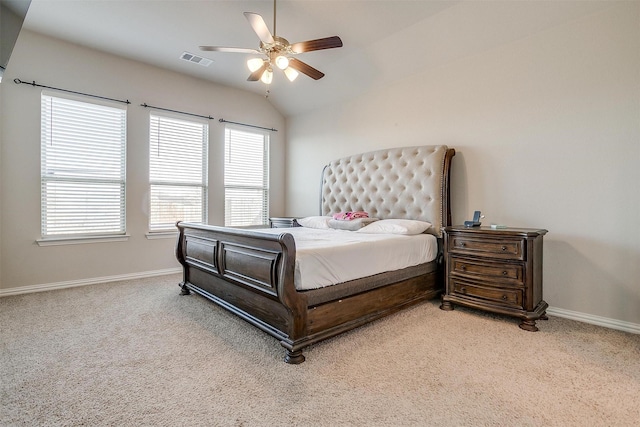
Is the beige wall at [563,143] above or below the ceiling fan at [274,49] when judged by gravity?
below

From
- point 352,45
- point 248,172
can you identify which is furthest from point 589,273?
point 248,172

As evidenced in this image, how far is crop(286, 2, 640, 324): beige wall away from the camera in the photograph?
8.52ft

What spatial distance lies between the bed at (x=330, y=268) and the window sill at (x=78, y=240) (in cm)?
122

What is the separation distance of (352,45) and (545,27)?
1.99 metres

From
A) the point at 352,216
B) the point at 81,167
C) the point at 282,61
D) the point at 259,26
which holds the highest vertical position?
the point at 259,26

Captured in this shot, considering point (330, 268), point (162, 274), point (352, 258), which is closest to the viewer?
point (330, 268)

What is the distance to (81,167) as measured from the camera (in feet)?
12.9

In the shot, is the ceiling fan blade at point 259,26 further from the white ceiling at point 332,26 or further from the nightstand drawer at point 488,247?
the nightstand drawer at point 488,247

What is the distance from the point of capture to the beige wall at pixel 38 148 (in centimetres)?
352

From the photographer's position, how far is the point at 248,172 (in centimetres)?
554

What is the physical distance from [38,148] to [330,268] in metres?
3.88

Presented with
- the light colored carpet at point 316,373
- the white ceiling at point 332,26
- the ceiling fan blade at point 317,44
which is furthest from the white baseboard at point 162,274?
the ceiling fan blade at point 317,44

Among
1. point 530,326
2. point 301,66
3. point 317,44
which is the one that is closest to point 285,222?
point 301,66

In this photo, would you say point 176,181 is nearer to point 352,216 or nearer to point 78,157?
point 78,157
